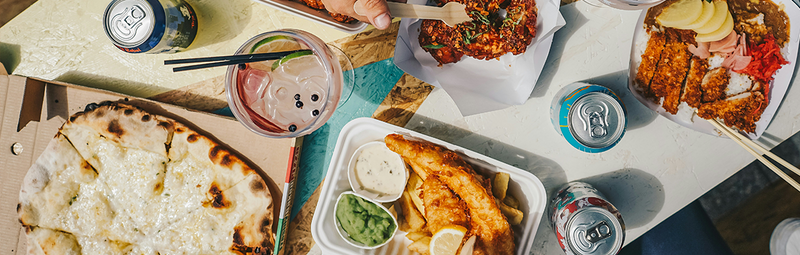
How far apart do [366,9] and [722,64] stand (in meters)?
1.77

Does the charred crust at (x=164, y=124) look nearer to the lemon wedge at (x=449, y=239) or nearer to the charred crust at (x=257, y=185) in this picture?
the charred crust at (x=257, y=185)

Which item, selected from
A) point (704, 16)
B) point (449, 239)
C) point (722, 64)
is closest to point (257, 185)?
point (449, 239)

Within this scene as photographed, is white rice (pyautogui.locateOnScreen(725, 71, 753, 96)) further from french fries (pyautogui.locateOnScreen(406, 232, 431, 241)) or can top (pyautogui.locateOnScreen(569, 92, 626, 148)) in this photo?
french fries (pyautogui.locateOnScreen(406, 232, 431, 241))

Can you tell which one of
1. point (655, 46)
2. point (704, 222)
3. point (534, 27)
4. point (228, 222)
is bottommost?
point (704, 222)

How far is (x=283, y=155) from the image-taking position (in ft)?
6.40

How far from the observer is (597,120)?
157 cm

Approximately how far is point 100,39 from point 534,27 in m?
2.36

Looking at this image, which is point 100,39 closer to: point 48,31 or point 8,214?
point 48,31

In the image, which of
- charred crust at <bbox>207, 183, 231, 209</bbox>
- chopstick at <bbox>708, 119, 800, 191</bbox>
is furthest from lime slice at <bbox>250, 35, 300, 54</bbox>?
chopstick at <bbox>708, 119, 800, 191</bbox>

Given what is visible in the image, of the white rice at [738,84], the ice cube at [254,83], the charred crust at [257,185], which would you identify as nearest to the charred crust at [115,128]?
the charred crust at [257,185]

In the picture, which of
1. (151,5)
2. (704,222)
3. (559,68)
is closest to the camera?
(151,5)

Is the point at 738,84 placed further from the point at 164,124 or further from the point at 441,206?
the point at 164,124

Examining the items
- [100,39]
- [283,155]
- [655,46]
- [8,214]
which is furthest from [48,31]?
[655,46]

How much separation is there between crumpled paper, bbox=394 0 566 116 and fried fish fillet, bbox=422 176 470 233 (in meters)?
0.39
